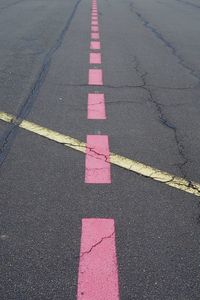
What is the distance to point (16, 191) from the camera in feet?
14.3

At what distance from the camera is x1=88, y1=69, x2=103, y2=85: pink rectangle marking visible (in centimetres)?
805

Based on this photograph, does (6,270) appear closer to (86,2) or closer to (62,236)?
(62,236)

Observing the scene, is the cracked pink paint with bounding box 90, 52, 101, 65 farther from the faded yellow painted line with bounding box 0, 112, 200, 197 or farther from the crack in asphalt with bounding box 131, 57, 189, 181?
the faded yellow painted line with bounding box 0, 112, 200, 197

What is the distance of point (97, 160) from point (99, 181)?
18.8 inches

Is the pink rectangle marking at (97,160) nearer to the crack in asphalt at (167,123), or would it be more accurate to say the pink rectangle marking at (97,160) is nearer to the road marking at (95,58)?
the crack in asphalt at (167,123)

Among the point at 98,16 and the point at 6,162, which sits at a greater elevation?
the point at 6,162

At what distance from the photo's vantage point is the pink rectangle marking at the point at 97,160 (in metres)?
4.62

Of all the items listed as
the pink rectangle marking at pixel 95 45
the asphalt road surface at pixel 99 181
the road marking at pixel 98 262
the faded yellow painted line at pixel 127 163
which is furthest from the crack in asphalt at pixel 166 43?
the road marking at pixel 98 262

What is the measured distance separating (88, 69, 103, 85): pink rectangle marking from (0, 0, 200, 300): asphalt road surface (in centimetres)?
7

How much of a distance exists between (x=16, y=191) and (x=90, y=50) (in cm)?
698

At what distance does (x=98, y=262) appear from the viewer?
346 cm

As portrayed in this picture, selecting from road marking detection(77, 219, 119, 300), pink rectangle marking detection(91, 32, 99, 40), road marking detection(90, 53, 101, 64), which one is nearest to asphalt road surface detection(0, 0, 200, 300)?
road marking detection(77, 219, 119, 300)

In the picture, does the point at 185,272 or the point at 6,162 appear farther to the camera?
the point at 6,162

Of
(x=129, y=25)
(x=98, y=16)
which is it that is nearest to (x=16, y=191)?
(x=129, y=25)
